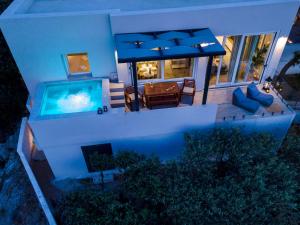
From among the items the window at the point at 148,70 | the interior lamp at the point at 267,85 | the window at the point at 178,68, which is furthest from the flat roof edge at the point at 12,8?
the interior lamp at the point at 267,85

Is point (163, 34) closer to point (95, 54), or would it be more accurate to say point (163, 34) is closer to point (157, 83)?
point (157, 83)

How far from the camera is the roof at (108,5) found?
13.6 meters

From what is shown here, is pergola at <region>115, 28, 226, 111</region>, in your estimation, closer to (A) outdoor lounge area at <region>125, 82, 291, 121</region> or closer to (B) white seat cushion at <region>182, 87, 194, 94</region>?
(B) white seat cushion at <region>182, 87, 194, 94</region>

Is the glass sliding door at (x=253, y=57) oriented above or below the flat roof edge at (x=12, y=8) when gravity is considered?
below

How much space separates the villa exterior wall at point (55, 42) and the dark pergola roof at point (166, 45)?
1.27m

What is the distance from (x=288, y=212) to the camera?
33.4 ft

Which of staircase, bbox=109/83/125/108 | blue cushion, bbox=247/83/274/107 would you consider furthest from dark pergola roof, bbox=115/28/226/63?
blue cushion, bbox=247/83/274/107

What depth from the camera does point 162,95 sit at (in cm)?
1291

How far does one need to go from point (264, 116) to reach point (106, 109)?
841 centimetres

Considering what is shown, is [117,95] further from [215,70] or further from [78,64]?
[215,70]

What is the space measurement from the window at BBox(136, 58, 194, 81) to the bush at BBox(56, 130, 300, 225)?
4178 millimetres

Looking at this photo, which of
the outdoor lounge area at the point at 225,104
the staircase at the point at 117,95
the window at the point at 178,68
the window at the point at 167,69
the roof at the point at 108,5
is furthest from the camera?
the window at the point at 178,68

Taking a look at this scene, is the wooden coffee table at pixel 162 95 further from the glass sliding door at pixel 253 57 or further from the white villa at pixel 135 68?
the glass sliding door at pixel 253 57

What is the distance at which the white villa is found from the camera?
458 inches
